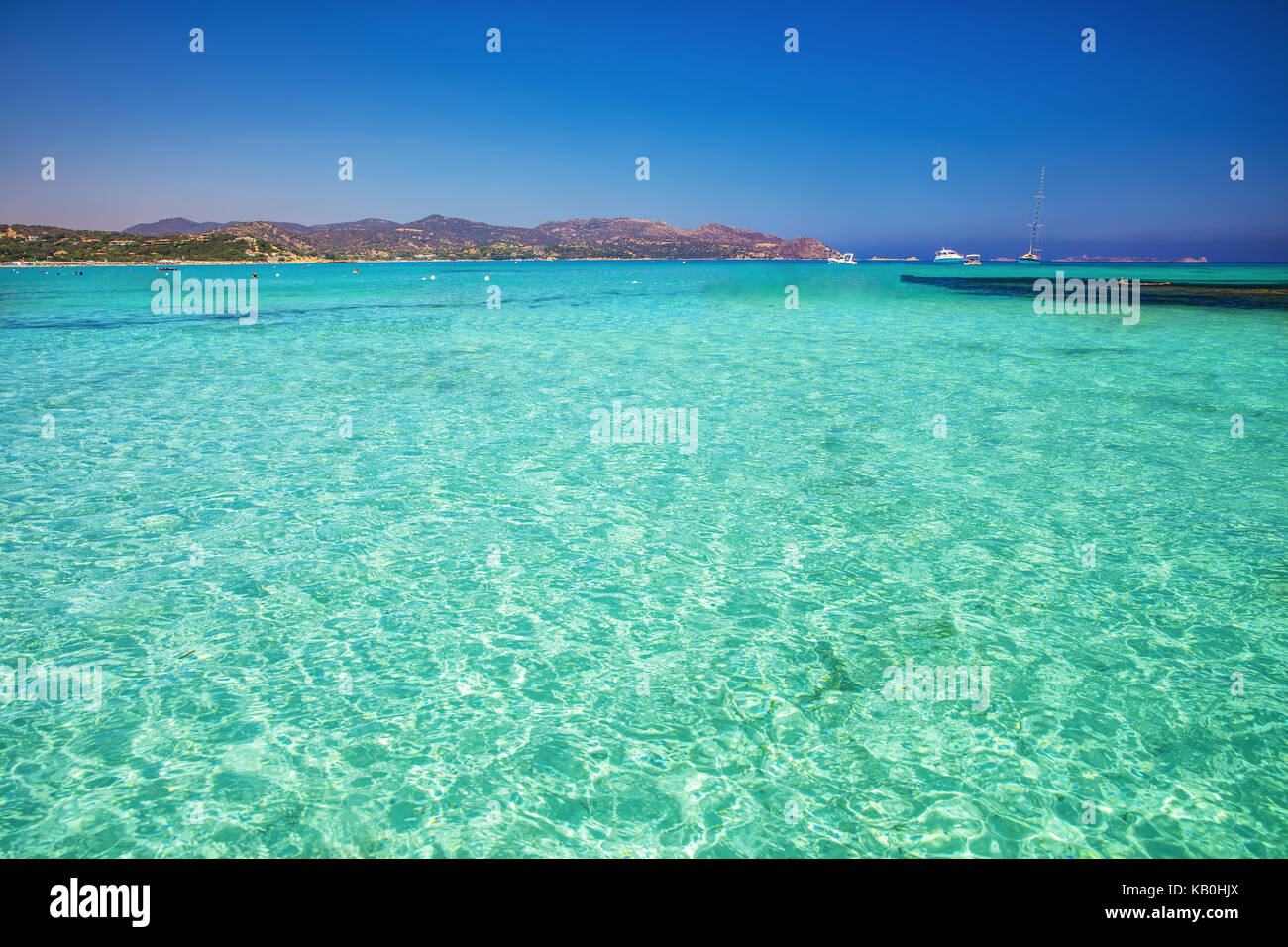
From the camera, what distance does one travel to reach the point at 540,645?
6766 millimetres

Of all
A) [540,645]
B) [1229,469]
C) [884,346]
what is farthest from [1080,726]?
[884,346]

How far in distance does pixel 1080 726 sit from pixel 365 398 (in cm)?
1643
